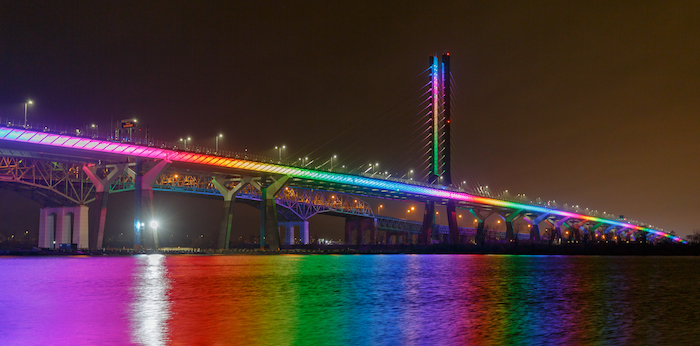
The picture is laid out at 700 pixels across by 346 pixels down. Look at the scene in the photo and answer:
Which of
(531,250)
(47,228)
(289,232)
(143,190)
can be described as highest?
(143,190)

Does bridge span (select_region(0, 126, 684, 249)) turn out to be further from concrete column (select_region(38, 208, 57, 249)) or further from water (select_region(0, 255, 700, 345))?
water (select_region(0, 255, 700, 345))

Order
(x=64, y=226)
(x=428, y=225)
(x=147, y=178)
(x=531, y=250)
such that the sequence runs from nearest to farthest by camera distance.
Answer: (x=147, y=178) < (x=531, y=250) < (x=64, y=226) < (x=428, y=225)

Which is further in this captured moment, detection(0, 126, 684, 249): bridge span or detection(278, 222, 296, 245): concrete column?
detection(278, 222, 296, 245): concrete column

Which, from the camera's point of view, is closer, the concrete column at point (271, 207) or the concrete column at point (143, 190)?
the concrete column at point (143, 190)

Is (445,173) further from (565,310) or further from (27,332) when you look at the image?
(27,332)

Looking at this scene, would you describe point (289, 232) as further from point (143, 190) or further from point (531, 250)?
point (143, 190)

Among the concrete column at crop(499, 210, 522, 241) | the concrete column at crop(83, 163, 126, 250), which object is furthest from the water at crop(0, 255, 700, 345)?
the concrete column at crop(499, 210, 522, 241)

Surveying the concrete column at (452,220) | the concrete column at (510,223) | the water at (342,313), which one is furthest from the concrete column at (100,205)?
the concrete column at (510,223)

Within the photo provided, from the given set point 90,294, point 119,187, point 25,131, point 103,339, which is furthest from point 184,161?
point 103,339

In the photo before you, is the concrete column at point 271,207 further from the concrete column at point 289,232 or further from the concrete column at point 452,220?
the concrete column at point 289,232

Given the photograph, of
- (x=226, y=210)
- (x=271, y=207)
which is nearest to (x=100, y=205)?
(x=226, y=210)

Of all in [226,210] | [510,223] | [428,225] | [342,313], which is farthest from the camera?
[510,223]

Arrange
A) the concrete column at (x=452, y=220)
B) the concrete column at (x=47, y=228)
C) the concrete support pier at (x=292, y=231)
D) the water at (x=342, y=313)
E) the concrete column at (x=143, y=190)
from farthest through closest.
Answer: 1. the concrete support pier at (x=292, y=231)
2. the concrete column at (x=452, y=220)
3. the concrete column at (x=47, y=228)
4. the concrete column at (x=143, y=190)
5. the water at (x=342, y=313)

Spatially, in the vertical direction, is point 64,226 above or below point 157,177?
below
